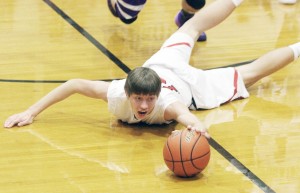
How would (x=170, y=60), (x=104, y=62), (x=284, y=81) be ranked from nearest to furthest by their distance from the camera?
(x=170, y=60) → (x=284, y=81) → (x=104, y=62)

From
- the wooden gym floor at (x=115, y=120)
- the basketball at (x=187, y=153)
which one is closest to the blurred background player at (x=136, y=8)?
the wooden gym floor at (x=115, y=120)

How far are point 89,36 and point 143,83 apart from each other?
246cm

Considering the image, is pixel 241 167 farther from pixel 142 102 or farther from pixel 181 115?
pixel 142 102

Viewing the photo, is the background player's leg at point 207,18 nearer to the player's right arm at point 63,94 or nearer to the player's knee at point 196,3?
the player's knee at point 196,3

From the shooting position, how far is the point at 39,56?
5559 millimetres

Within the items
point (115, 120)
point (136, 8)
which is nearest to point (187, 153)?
point (115, 120)

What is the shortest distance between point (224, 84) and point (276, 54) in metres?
0.44

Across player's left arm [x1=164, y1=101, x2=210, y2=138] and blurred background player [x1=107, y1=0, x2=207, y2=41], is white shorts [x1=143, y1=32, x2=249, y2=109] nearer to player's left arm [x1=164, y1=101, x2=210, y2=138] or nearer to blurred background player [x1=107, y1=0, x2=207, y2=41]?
player's left arm [x1=164, y1=101, x2=210, y2=138]

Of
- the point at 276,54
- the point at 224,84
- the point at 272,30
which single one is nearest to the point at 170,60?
the point at 224,84

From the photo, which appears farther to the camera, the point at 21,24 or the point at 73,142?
the point at 21,24

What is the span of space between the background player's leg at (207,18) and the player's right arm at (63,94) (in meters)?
0.92

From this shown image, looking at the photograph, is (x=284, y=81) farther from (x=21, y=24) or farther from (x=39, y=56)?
(x=21, y=24)

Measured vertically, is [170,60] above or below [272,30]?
above

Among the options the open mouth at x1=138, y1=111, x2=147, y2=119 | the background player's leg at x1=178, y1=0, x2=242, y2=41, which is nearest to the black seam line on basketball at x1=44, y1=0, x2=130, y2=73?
the background player's leg at x1=178, y1=0, x2=242, y2=41
